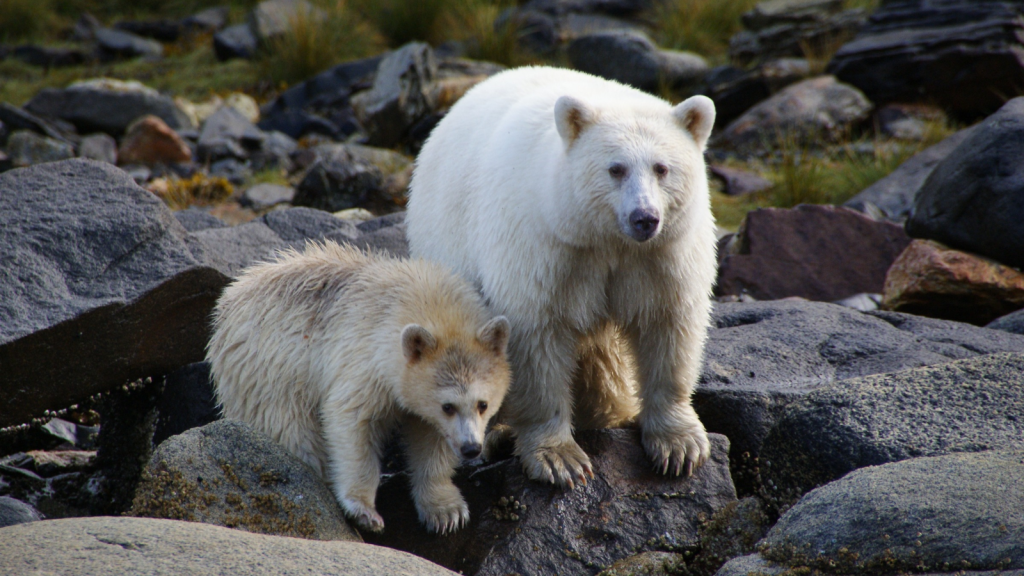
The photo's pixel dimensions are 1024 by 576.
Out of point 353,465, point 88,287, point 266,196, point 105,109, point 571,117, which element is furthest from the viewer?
point 105,109

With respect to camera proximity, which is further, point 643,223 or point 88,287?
point 88,287

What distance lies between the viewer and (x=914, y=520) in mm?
3391

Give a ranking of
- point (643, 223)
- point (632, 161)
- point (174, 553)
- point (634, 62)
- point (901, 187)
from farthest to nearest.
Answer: point (634, 62) < point (901, 187) < point (632, 161) < point (643, 223) < point (174, 553)

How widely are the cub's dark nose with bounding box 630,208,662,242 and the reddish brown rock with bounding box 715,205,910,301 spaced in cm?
445

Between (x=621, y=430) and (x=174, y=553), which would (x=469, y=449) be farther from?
(x=174, y=553)

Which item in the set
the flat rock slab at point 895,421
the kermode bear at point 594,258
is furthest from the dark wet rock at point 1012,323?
the kermode bear at point 594,258

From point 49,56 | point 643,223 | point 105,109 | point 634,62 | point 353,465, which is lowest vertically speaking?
point 49,56

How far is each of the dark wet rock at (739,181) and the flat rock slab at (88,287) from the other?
8446 mm

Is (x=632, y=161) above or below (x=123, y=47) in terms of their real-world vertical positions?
above

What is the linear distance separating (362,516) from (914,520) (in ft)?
8.16

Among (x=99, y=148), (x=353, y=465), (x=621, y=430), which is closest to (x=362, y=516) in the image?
(x=353, y=465)

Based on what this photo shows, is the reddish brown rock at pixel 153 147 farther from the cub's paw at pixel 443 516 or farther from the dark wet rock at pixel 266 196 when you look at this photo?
the cub's paw at pixel 443 516

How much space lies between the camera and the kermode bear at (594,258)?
13.6 feet

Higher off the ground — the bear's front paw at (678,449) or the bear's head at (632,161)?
the bear's head at (632,161)
